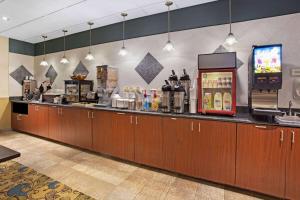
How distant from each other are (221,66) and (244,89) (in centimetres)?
61

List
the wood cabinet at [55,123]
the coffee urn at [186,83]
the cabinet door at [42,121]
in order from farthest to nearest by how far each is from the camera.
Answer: the cabinet door at [42,121] → the wood cabinet at [55,123] → the coffee urn at [186,83]

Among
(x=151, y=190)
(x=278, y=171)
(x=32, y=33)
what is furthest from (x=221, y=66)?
(x=32, y=33)

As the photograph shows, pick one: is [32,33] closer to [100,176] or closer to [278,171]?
[100,176]

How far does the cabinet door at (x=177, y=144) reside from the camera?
2586 millimetres

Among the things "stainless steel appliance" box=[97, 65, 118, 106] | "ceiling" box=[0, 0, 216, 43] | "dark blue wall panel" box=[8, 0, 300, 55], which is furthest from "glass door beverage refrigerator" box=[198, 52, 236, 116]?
"stainless steel appliance" box=[97, 65, 118, 106]

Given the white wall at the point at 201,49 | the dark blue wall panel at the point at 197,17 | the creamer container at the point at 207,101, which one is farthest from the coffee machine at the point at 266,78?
the dark blue wall panel at the point at 197,17

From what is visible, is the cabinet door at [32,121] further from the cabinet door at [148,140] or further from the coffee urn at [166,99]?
the coffee urn at [166,99]

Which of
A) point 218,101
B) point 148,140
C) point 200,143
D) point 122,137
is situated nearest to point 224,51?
point 218,101

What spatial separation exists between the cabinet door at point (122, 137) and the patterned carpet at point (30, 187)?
3.37 feet

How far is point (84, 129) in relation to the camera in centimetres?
371

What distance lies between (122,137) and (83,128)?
105 cm

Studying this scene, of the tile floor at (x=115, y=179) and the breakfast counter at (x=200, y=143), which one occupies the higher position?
the breakfast counter at (x=200, y=143)

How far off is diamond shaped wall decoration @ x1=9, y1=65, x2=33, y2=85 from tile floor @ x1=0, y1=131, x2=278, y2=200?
2937mm

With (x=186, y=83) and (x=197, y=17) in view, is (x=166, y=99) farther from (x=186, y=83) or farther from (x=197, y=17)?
(x=197, y=17)
